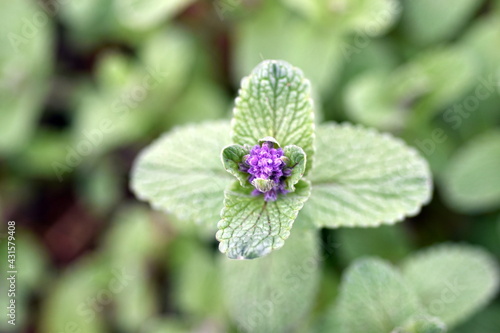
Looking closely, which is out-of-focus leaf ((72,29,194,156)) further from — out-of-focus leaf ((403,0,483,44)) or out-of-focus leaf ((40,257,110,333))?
out-of-focus leaf ((403,0,483,44))

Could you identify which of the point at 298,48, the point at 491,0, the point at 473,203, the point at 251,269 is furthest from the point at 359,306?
the point at 491,0

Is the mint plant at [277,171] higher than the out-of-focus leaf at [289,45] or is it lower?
lower

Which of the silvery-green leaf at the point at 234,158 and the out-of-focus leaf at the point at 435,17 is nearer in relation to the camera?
the silvery-green leaf at the point at 234,158

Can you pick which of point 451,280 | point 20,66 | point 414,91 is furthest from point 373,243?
point 20,66

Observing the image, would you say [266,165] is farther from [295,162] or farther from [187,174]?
[187,174]

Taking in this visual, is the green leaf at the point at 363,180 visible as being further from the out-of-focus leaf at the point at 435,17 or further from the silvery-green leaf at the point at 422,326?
the out-of-focus leaf at the point at 435,17

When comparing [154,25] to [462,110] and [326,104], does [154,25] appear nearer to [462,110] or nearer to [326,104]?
[326,104]

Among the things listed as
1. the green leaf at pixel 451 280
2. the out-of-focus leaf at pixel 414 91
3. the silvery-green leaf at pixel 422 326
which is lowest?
the silvery-green leaf at pixel 422 326

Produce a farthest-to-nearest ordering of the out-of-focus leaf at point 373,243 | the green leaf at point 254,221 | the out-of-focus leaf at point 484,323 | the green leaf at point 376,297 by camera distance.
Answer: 1. the out-of-focus leaf at point 373,243
2. the out-of-focus leaf at point 484,323
3. the green leaf at point 376,297
4. the green leaf at point 254,221

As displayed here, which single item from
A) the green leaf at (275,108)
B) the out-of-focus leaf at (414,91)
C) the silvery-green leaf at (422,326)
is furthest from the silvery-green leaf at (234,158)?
the out-of-focus leaf at (414,91)
